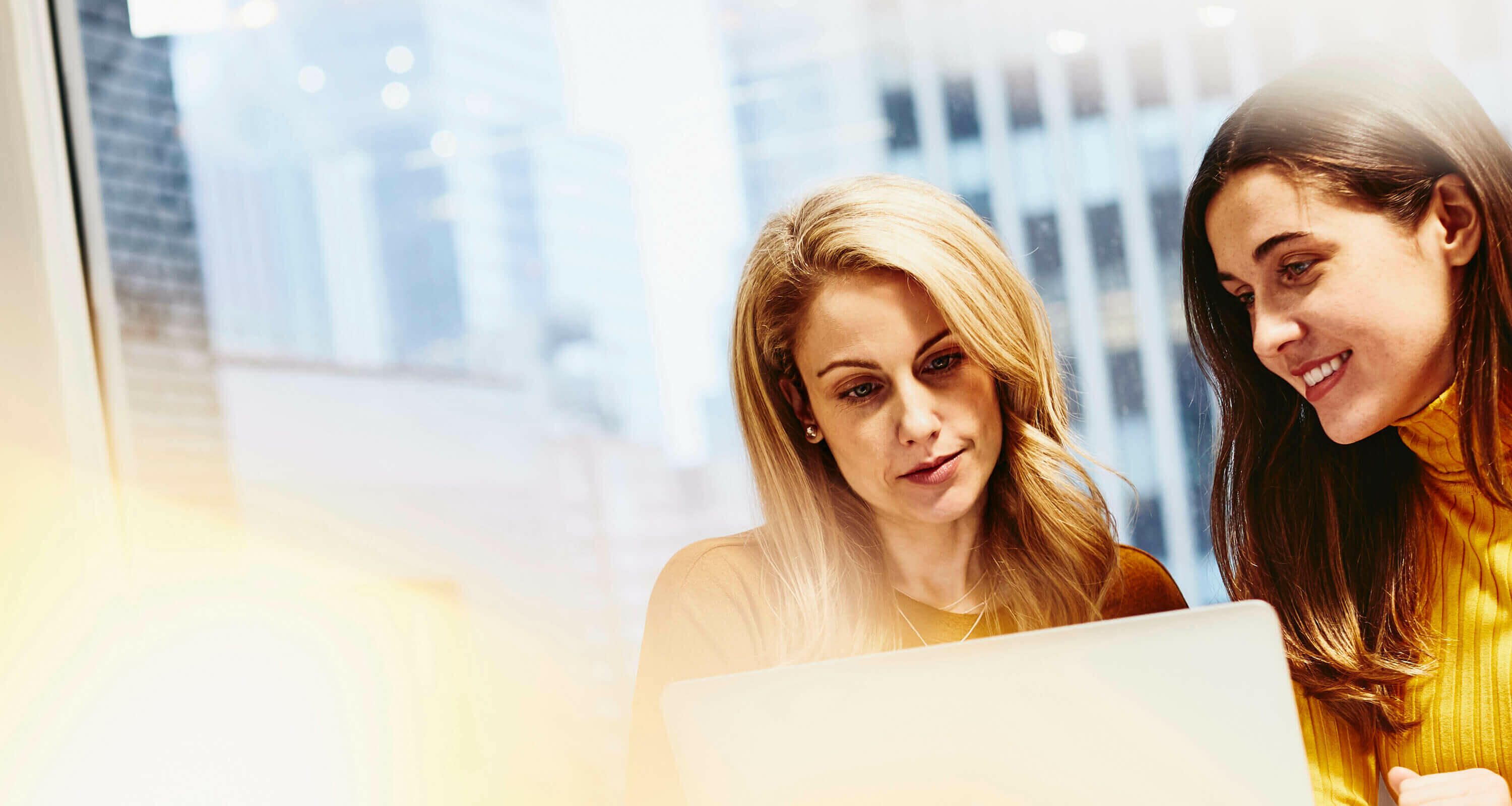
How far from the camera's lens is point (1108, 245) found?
194cm

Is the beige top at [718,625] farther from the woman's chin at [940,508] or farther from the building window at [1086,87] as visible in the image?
the building window at [1086,87]

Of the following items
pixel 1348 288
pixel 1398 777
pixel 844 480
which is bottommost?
pixel 1398 777

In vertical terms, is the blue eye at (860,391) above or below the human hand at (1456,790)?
above

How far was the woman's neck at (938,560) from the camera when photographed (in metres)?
1.69

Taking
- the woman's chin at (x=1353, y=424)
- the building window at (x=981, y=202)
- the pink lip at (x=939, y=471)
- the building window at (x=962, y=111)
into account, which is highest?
the building window at (x=962, y=111)

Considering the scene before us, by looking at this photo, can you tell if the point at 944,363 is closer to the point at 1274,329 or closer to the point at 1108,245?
the point at 1274,329

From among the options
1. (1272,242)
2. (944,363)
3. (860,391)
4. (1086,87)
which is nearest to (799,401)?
(860,391)

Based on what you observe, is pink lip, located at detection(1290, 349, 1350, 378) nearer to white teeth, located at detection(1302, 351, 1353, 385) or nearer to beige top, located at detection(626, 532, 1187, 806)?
white teeth, located at detection(1302, 351, 1353, 385)

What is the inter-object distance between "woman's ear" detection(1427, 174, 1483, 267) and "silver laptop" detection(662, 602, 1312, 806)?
698 millimetres

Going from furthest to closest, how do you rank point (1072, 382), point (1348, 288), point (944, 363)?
point (1072, 382) → point (944, 363) → point (1348, 288)

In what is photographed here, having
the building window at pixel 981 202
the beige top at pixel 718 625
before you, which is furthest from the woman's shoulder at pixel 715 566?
the building window at pixel 981 202

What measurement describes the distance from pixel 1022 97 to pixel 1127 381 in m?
0.52

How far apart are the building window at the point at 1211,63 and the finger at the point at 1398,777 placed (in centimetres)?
108

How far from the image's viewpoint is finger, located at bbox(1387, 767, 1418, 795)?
→ 4.23 feet
